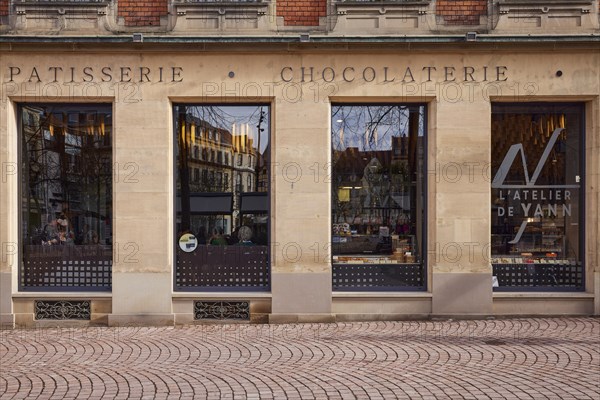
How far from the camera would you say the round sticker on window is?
12703 mm

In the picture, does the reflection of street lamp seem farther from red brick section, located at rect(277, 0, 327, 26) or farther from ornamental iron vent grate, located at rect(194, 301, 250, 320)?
ornamental iron vent grate, located at rect(194, 301, 250, 320)

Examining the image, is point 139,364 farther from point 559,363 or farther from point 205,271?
point 559,363

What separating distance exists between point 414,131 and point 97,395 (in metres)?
7.91

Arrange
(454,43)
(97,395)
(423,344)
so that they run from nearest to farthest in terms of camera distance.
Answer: (97,395), (423,344), (454,43)

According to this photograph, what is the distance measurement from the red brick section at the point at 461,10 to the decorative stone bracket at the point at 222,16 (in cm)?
336

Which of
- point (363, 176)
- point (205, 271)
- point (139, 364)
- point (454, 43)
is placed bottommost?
point (139, 364)

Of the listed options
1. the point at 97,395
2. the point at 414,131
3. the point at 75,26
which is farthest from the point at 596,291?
the point at 75,26

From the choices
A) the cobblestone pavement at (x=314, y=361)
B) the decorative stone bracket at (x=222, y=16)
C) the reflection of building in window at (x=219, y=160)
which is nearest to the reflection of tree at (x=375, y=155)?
the reflection of building in window at (x=219, y=160)

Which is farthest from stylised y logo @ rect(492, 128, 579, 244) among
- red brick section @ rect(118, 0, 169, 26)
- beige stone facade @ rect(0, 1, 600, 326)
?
red brick section @ rect(118, 0, 169, 26)

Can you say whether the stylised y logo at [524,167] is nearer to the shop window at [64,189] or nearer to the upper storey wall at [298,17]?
the upper storey wall at [298,17]

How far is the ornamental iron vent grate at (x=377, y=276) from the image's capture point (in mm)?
12688

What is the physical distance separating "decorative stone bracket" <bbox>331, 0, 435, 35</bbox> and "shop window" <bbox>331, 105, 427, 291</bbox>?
148cm

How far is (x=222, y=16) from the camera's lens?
1242 cm

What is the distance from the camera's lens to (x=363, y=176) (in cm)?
1288
